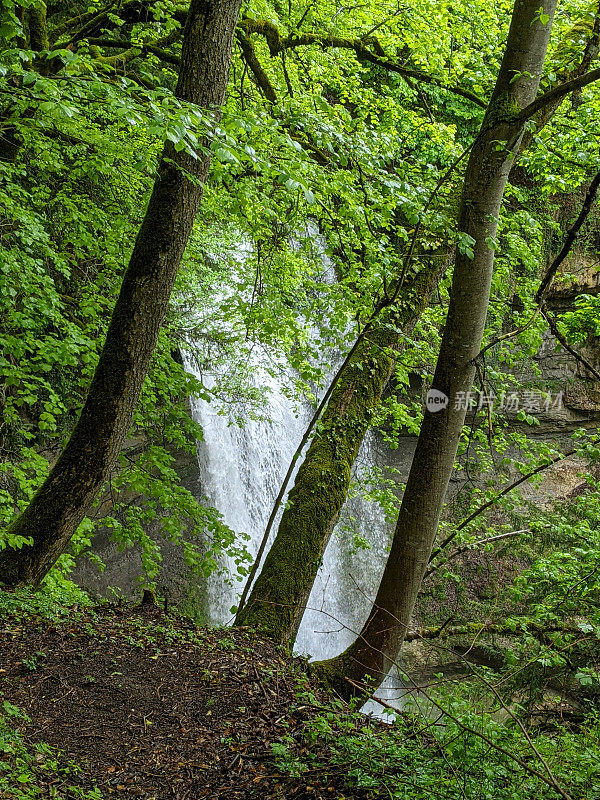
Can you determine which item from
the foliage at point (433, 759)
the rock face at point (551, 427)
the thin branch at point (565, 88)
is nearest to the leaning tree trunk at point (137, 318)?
the thin branch at point (565, 88)

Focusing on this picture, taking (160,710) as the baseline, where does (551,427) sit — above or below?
above

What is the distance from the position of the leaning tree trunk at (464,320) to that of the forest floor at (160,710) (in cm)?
73

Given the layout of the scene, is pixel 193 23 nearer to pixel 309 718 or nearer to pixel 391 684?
pixel 309 718

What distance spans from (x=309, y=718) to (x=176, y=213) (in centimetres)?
312

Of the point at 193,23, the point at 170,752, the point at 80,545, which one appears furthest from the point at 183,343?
the point at 170,752

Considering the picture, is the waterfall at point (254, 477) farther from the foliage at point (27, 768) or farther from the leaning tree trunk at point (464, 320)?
the foliage at point (27, 768)

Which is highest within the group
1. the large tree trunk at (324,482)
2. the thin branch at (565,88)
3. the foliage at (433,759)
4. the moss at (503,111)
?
the moss at (503,111)

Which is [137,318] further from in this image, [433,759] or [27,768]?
[433,759]

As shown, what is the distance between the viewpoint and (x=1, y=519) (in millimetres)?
5797
